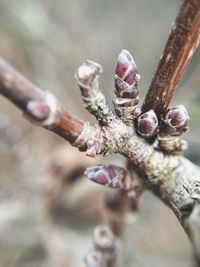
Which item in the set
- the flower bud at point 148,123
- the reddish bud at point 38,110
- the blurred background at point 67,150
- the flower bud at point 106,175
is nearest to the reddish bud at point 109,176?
the flower bud at point 106,175

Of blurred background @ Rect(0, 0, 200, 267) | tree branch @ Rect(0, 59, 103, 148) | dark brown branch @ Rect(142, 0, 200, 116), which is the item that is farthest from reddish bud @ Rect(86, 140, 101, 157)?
blurred background @ Rect(0, 0, 200, 267)

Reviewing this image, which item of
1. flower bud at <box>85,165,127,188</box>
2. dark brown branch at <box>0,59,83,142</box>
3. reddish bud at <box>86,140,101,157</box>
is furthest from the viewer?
flower bud at <box>85,165,127,188</box>

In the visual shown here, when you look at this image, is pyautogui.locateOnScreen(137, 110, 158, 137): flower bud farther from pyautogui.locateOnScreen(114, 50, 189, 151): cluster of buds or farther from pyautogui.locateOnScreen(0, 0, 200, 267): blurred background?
pyautogui.locateOnScreen(0, 0, 200, 267): blurred background

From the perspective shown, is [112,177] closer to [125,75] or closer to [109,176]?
[109,176]

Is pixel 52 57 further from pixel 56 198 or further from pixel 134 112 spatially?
pixel 134 112

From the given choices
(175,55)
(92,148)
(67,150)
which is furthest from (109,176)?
(67,150)

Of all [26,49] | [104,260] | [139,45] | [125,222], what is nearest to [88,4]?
[139,45]
